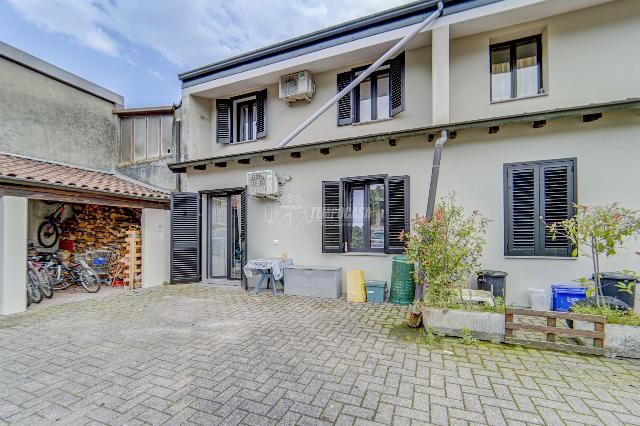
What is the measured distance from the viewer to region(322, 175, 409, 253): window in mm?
6910

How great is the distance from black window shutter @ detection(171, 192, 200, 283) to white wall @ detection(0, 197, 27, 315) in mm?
2999

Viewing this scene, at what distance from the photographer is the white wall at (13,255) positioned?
5602 millimetres

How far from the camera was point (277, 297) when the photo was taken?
680cm

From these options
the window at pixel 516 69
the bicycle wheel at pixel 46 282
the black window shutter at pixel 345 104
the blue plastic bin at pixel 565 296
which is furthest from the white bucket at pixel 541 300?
the bicycle wheel at pixel 46 282

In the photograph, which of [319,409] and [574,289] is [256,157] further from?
[574,289]

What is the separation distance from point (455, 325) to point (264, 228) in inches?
208

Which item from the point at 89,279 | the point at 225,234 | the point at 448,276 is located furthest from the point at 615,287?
A: the point at 89,279

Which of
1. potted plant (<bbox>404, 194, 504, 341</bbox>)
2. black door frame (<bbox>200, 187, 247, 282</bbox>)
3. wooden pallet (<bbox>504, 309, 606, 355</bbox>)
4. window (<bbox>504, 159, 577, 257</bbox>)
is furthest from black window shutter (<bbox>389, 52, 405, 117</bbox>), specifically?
wooden pallet (<bbox>504, 309, 606, 355</bbox>)

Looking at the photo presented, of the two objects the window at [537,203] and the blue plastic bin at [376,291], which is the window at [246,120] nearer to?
the blue plastic bin at [376,291]

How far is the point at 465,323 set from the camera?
13.6 ft

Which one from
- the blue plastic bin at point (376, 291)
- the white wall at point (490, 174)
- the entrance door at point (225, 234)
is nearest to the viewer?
the white wall at point (490, 174)

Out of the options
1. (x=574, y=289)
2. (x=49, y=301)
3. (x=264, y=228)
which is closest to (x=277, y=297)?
(x=264, y=228)

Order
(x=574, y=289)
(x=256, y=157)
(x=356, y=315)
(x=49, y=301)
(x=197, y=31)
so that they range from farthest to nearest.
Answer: (x=197, y=31) < (x=256, y=157) < (x=49, y=301) < (x=356, y=315) < (x=574, y=289)

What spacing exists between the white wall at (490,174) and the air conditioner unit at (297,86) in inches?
68.3
